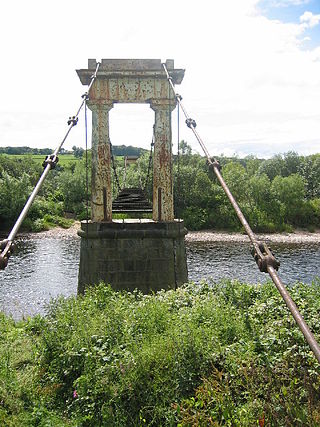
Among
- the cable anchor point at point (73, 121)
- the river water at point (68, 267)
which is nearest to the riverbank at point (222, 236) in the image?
the river water at point (68, 267)

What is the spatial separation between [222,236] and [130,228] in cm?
1986

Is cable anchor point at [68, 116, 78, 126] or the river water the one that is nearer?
cable anchor point at [68, 116, 78, 126]

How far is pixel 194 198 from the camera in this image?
31.0 meters

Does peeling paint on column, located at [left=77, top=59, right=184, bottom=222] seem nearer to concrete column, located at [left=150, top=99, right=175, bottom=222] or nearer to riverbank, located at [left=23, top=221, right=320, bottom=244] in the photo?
concrete column, located at [left=150, top=99, right=175, bottom=222]

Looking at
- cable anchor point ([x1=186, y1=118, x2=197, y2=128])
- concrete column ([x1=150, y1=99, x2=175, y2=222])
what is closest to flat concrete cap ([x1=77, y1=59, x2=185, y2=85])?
concrete column ([x1=150, y1=99, x2=175, y2=222])

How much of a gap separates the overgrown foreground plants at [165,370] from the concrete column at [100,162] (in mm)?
3524

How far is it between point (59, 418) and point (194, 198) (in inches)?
1094

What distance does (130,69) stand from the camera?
8.07 metres

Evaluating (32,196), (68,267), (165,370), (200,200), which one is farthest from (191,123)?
(200,200)

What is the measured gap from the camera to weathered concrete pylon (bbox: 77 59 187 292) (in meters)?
8.05

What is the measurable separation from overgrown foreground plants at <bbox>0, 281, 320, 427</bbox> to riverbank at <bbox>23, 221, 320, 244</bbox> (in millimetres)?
21046

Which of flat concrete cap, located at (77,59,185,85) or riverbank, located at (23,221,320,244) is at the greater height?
flat concrete cap, located at (77,59,185,85)

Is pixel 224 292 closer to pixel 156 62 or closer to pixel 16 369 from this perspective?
pixel 16 369

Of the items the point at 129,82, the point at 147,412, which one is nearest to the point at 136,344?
the point at 147,412
